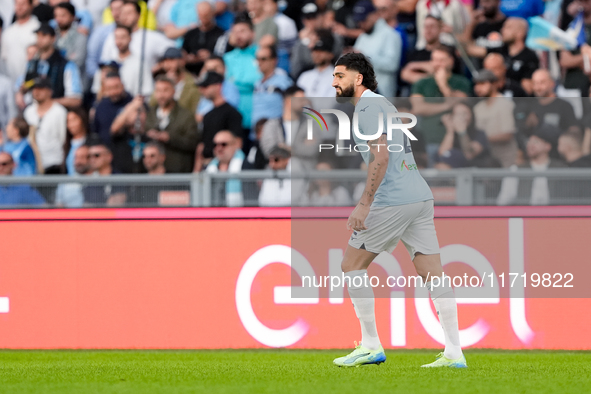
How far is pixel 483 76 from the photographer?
8375 mm

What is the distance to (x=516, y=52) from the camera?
30.1 feet

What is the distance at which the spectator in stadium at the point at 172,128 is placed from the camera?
877cm

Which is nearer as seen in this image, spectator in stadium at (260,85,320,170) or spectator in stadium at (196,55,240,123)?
spectator in stadium at (260,85,320,170)

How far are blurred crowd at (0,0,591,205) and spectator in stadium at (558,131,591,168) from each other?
1 centimetres

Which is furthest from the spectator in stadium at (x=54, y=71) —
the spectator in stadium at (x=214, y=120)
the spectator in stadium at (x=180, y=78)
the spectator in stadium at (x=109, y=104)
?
the spectator in stadium at (x=214, y=120)

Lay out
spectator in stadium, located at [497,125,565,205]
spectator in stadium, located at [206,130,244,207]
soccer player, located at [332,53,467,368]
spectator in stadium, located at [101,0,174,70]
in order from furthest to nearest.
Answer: spectator in stadium, located at [101,0,174,70] < spectator in stadium, located at [206,130,244,207] < spectator in stadium, located at [497,125,565,205] < soccer player, located at [332,53,467,368]

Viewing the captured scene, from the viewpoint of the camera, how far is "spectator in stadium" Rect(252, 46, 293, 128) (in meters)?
9.12

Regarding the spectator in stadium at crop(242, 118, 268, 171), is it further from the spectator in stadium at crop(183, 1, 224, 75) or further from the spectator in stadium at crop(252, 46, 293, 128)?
the spectator in stadium at crop(183, 1, 224, 75)

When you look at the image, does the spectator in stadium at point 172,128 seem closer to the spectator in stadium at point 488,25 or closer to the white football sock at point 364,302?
the spectator in stadium at point 488,25

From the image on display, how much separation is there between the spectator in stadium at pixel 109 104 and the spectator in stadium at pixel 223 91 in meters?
0.92

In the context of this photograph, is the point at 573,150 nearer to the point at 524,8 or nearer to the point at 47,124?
the point at 524,8

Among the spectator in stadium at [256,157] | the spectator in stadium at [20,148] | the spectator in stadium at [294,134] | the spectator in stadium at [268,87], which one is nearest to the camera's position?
the spectator in stadium at [294,134]

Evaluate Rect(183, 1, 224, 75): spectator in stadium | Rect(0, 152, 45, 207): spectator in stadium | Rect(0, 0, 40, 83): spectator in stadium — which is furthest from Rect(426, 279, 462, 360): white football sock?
Rect(0, 0, 40, 83): spectator in stadium

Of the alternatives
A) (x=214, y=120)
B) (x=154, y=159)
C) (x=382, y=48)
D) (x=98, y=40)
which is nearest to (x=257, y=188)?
(x=154, y=159)
